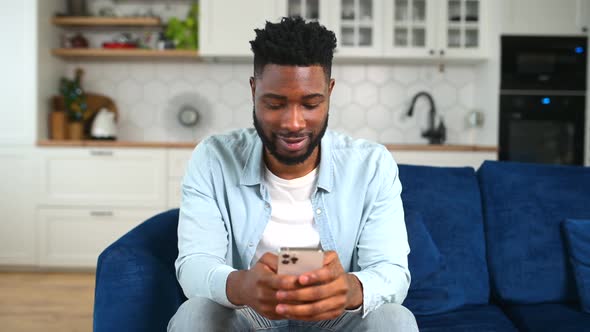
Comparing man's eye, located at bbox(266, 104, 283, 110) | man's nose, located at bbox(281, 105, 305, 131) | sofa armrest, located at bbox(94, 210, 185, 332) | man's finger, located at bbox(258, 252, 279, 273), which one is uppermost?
Answer: man's eye, located at bbox(266, 104, 283, 110)

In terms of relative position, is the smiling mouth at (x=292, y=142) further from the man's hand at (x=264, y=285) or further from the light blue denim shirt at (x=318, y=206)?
the man's hand at (x=264, y=285)

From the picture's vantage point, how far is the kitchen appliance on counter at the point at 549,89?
12.8ft

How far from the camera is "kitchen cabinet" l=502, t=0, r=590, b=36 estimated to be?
3896 mm

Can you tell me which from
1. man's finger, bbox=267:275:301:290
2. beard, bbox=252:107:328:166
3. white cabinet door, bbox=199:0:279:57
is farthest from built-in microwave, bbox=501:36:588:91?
man's finger, bbox=267:275:301:290

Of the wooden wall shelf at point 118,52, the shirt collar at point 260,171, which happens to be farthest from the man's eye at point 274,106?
the wooden wall shelf at point 118,52

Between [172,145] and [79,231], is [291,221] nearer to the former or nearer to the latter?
[172,145]

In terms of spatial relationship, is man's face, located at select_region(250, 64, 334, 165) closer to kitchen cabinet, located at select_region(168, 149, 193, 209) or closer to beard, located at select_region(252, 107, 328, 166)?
beard, located at select_region(252, 107, 328, 166)

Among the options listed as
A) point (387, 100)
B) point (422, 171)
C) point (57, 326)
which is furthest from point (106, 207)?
point (422, 171)

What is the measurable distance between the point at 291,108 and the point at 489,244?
0.93 m

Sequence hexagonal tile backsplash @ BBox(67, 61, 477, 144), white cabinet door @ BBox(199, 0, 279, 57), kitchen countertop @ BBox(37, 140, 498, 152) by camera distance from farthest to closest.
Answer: hexagonal tile backsplash @ BBox(67, 61, 477, 144)
white cabinet door @ BBox(199, 0, 279, 57)
kitchen countertop @ BBox(37, 140, 498, 152)

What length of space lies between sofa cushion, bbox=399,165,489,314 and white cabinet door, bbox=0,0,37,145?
294 cm

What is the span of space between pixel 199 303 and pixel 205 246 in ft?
0.54

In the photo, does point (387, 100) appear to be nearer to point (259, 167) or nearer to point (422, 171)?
point (422, 171)

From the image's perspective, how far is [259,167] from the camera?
4.97ft
